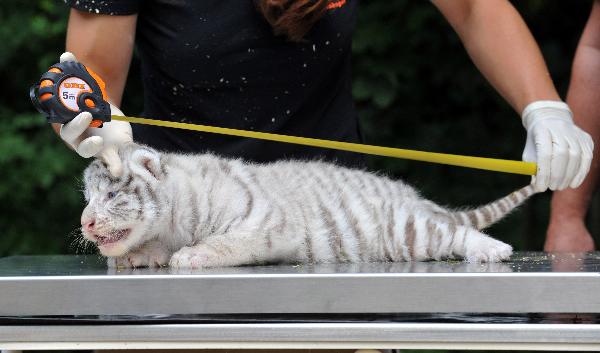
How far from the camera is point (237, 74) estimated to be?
2377 millimetres

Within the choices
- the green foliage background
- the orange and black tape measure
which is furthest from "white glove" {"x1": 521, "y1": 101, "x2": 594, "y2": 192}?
the green foliage background

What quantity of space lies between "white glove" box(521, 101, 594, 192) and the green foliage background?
1562 mm

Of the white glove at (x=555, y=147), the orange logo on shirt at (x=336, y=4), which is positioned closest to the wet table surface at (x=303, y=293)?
the white glove at (x=555, y=147)

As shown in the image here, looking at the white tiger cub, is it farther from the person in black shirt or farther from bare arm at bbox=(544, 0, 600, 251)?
bare arm at bbox=(544, 0, 600, 251)

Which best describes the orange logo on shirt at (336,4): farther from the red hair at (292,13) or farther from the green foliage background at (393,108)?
the green foliage background at (393,108)

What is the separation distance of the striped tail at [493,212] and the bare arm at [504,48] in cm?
25

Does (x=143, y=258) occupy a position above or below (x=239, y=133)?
below

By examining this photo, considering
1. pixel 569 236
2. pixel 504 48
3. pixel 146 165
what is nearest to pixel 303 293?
pixel 146 165

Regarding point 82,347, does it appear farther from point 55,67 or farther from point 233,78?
point 233,78

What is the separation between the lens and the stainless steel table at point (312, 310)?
4.68ft

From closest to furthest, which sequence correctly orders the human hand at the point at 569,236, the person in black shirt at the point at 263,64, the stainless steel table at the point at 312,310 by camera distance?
the stainless steel table at the point at 312,310
the person in black shirt at the point at 263,64
the human hand at the point at 569,236

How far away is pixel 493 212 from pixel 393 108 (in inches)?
75.4

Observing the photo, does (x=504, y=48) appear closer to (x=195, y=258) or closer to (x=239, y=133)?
(x=239, y=133)

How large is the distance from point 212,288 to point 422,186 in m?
2.72
